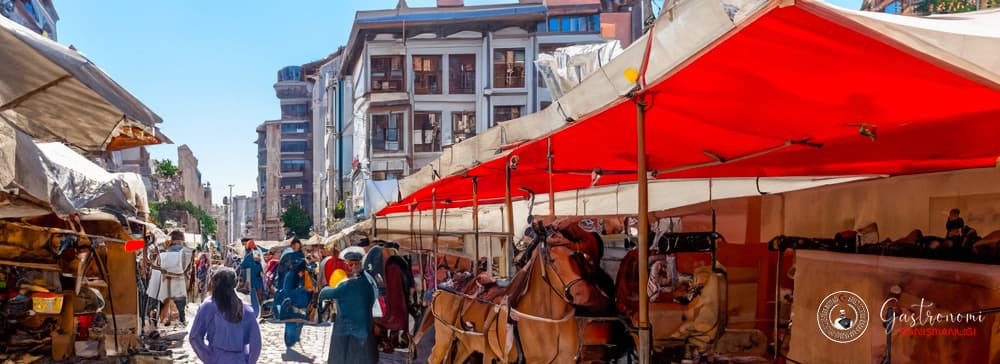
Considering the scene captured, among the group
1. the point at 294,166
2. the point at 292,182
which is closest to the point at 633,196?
the point at 292,182

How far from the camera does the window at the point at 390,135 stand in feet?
121

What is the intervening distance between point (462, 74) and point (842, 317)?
111 ft

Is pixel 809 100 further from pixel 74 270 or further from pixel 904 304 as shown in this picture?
pixel 74 270

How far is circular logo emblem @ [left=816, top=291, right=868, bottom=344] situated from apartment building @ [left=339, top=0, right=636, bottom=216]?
32159 millimetres

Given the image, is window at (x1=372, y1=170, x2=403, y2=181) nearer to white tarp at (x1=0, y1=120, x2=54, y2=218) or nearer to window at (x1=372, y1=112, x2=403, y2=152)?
window at (x1=372, y1=112, x2=403, y2=152)

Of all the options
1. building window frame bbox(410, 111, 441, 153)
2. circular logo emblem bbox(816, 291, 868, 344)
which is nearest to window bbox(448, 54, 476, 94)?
building window frame bbox(410, 111, 441, 153)

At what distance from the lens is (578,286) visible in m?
5.58

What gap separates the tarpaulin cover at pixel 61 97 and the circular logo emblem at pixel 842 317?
Result: 467 cm

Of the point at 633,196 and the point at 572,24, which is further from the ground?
the point at 572,24

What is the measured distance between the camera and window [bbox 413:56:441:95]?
3716 cm

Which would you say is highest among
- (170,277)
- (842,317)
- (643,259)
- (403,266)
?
(643,259)

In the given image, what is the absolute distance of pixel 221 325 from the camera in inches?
275

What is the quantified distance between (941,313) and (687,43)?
1910 millimetres

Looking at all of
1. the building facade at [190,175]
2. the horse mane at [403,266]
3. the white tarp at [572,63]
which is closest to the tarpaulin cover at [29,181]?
the horse mane at [403,266]
